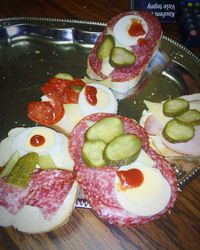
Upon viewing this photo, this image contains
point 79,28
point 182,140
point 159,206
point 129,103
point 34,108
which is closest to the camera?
point 159,206

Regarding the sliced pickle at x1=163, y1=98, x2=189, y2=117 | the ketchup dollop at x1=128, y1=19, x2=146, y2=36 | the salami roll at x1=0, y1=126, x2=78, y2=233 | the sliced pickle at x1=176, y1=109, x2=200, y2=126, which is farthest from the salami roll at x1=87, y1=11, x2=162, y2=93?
the salami roll at x1=0, y1=126, x2=78, y2=233

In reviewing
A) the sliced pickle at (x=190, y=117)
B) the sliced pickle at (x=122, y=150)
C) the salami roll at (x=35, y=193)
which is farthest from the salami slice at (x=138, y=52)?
the salami roll at (x=35, y=193)

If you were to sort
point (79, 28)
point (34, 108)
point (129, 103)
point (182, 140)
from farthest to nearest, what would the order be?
1. point (79, 28)
2. point (129, 103)
3. point (34, 108)
4. point (182, 140)

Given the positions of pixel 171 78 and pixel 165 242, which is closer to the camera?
pixel 165 242

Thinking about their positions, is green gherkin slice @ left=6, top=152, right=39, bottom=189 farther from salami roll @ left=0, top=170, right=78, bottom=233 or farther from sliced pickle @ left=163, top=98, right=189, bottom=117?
sliced pickle @ left=163, top=98, right=189, bottom=117

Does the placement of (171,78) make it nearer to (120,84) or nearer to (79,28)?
(120,84)

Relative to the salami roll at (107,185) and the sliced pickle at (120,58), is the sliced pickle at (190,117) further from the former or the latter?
the sliced pickle at (120,58)

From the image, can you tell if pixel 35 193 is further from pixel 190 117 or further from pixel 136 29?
pixel 136 29

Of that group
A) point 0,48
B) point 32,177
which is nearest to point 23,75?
point 0,48

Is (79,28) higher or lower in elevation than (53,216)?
higher
